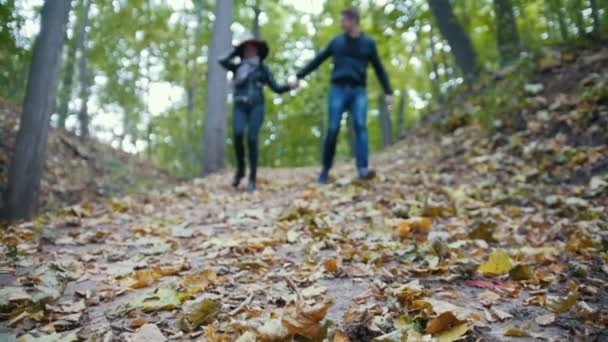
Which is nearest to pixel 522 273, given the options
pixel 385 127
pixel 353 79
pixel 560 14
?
pixel 353 79

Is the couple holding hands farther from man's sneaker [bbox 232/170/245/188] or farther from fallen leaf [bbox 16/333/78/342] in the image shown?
fallen leaf [bbox 16/333/78/342]

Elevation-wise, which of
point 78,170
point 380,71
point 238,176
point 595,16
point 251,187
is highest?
point 595,16

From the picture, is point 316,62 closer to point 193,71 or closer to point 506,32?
point 506,32

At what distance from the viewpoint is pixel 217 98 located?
10.3 meters

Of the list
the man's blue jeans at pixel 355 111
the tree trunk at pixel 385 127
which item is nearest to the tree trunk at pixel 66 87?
the man's blue jeans at pixel 355 111

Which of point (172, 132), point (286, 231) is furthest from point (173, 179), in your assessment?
point (172, 132)

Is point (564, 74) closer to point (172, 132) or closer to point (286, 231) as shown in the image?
point (286, 231)

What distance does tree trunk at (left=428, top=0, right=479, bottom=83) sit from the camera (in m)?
9.98

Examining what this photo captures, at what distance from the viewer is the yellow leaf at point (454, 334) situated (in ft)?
4.93

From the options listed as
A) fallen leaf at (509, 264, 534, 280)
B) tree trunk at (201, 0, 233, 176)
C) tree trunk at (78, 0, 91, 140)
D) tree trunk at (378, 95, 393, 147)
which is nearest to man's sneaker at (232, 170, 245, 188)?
tree trunk at (201, 0, 233, 176)

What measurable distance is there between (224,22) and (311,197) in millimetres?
6838

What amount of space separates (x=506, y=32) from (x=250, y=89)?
242 inches

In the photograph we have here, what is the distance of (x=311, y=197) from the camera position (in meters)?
5.05

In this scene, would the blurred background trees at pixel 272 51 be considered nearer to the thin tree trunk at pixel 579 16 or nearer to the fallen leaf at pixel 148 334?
the thin tree trunk at pixel 579 16
